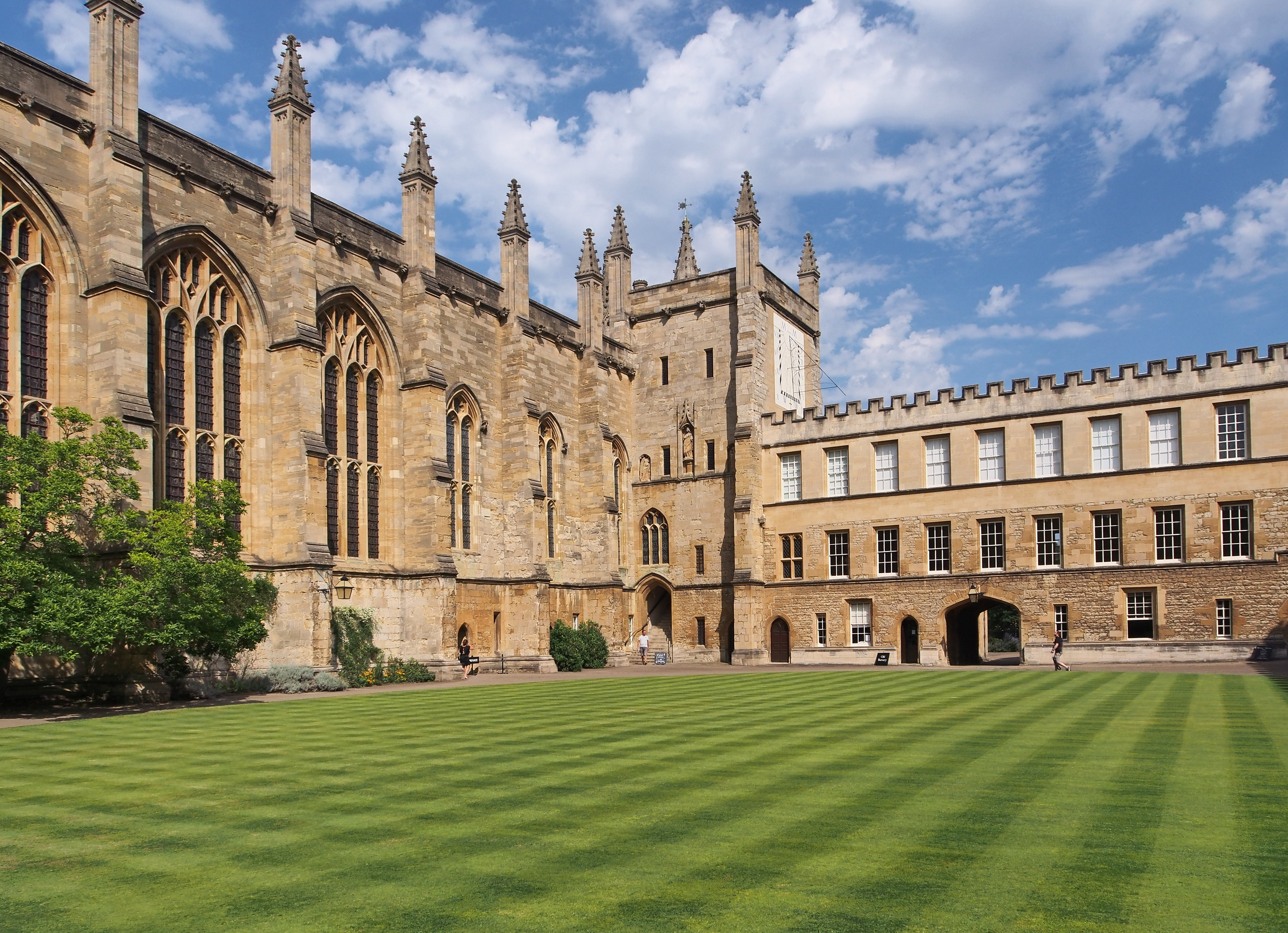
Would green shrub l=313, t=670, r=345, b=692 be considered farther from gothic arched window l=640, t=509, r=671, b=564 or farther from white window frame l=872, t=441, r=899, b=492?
white window frame l=872, t=441, r=899, b=492

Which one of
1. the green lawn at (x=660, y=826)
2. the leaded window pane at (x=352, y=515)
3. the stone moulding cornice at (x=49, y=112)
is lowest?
the green lawn at (x=660, y=826)

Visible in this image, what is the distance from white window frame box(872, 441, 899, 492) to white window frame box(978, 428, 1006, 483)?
3.14 m

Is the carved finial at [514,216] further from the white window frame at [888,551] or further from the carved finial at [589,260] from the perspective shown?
the white window frame at [888,551]

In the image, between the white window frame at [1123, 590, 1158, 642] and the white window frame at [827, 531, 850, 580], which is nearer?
the white window frame at [1123, 590, 1158, 642]

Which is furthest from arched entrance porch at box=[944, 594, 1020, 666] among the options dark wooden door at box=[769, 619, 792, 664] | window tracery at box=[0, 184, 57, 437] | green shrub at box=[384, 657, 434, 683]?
window tracery at box=[0, 184, 57, 437]

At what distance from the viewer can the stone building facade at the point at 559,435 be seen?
2342 cm

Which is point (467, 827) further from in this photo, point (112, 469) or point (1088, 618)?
point (1088, 618)

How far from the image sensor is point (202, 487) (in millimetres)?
21703

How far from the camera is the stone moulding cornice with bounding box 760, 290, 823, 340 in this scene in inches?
1718

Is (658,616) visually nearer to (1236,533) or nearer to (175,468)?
(1236,533)

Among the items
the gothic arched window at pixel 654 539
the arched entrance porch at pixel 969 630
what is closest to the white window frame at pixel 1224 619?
the arched entrance porch at pixel 969 630

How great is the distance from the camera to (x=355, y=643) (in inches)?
1150

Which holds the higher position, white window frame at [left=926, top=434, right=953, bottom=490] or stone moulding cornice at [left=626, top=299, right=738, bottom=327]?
stone moulding cornice at [left=626, top=299, right=738, bottom=327]

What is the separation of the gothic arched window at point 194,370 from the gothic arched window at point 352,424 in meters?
2.92
